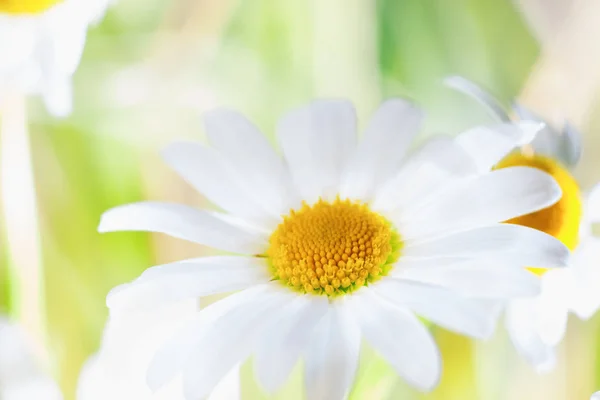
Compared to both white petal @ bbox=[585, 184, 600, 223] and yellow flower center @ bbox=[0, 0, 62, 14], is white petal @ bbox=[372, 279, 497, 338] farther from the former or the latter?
yellow flower center @ bbox=[0, 0, 62, 14]

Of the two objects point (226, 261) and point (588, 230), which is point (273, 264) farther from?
point (588, 230)

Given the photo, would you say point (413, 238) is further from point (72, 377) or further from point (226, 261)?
point (72, 377)

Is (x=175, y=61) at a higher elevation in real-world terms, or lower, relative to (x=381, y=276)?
higher

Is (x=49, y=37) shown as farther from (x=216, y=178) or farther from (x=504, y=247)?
(x=504, y=247)

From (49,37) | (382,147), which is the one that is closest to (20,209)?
(49,37)

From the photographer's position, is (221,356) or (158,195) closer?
(221,356)

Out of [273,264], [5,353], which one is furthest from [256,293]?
[5,353]
